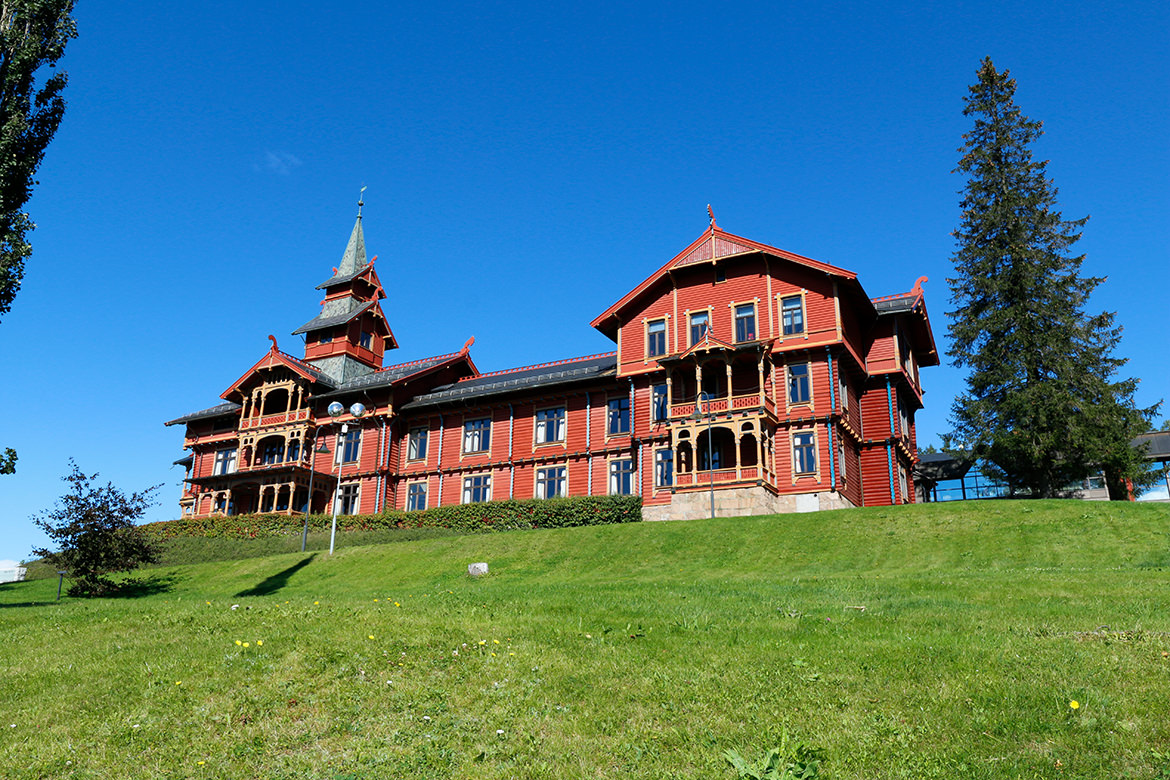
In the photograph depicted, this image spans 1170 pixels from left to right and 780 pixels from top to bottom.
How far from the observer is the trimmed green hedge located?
36.4m

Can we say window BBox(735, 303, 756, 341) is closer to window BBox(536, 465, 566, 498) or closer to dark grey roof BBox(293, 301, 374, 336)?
window BBox(536, 465, 566, 498)

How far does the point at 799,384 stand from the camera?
35.3 meters

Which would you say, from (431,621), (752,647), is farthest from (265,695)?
(752,647)

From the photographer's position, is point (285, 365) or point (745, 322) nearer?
point (745, 322)

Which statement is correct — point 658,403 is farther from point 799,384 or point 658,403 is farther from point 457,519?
point 457,519

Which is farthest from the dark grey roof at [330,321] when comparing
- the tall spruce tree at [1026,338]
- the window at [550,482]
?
the tall spruce tree at [1026,338]

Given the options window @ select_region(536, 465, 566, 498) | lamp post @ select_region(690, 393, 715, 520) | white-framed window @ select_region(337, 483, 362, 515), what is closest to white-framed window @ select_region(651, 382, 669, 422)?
lamp post @ select_region(690, 393, 715, 520)

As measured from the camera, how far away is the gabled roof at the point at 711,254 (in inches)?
1420

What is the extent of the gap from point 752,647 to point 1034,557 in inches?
530

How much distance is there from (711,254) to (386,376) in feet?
71.9

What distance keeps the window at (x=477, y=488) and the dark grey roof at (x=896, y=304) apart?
21434mm

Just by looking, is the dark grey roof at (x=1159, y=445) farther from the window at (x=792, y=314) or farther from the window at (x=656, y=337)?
the window at (x=656, y=337)

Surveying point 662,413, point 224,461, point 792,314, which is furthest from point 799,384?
point 224,461

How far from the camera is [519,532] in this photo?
1230 inches
